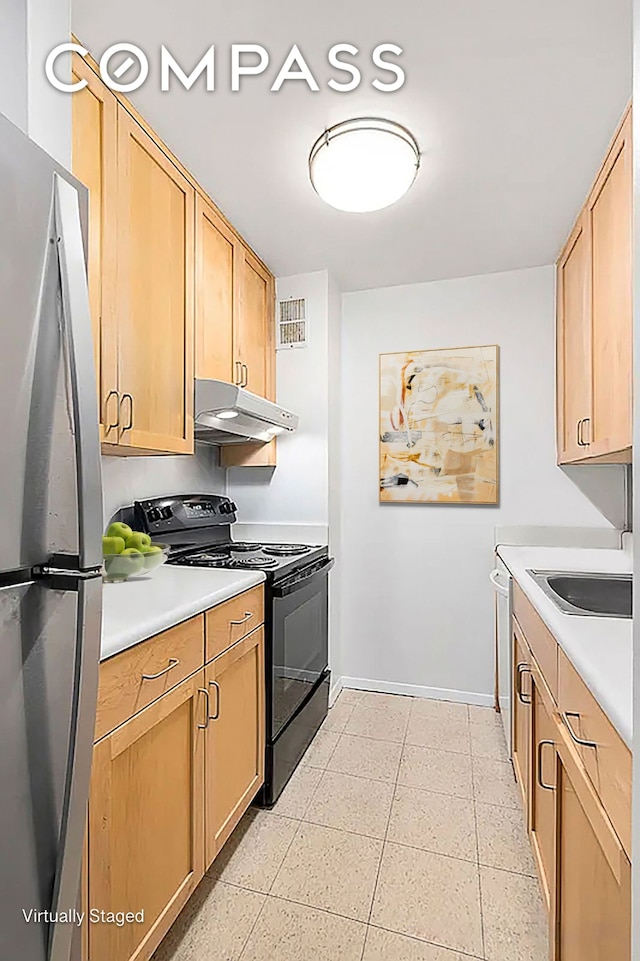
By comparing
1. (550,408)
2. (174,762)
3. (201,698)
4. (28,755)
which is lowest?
(174,762)

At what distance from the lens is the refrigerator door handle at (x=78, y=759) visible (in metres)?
0.80

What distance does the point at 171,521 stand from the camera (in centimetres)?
238

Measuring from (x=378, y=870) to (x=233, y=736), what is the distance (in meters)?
0.64

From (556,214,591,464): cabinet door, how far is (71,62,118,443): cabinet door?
1853 mm

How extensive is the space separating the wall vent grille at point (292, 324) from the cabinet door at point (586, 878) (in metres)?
2.31

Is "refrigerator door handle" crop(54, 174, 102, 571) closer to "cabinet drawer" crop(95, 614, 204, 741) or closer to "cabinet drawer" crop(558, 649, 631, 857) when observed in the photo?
"cabinet drawer" crop(95, 614, 204, 741)

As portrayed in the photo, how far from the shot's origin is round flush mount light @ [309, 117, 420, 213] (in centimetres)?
171

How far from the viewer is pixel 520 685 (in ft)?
6.16

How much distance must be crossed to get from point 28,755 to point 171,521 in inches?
65.6

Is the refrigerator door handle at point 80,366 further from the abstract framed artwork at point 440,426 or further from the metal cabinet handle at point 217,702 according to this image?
the abstract framed artwork at point 440,426

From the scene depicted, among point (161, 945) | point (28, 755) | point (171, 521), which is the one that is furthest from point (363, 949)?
point (171, 521)

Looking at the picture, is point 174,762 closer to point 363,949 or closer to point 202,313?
point 363,949

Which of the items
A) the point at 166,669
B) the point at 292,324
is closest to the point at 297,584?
the point at 166,669

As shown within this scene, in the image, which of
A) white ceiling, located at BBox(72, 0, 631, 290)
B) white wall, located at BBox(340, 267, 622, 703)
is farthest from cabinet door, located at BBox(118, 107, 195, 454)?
white wall, located at BBox(340, 267, 622, 703)
